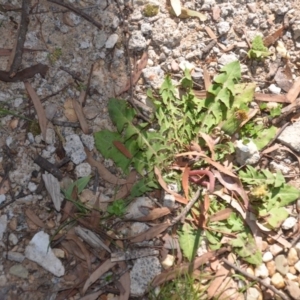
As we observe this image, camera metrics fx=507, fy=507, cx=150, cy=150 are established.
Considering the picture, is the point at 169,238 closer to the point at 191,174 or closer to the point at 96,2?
the point at 191,174

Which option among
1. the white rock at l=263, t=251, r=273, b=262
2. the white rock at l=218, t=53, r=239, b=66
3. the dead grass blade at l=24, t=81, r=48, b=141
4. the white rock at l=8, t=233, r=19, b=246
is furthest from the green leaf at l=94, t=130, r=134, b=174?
the white rock at l=263, t=251, r=273, b=262

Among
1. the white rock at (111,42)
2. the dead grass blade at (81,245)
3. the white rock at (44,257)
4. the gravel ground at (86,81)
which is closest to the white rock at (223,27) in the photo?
the gravel ground at (86,81)

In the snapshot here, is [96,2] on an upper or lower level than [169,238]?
upper

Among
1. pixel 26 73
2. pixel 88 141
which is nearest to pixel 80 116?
pixel 88 141

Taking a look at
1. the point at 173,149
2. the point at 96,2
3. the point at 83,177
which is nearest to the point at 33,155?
the point at 83,177

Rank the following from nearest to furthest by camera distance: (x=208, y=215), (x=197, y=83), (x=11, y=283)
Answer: (x=11, y=283) → (x=208, y=215) → (x=197, y=83)

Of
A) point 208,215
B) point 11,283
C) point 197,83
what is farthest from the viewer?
point 197,83
